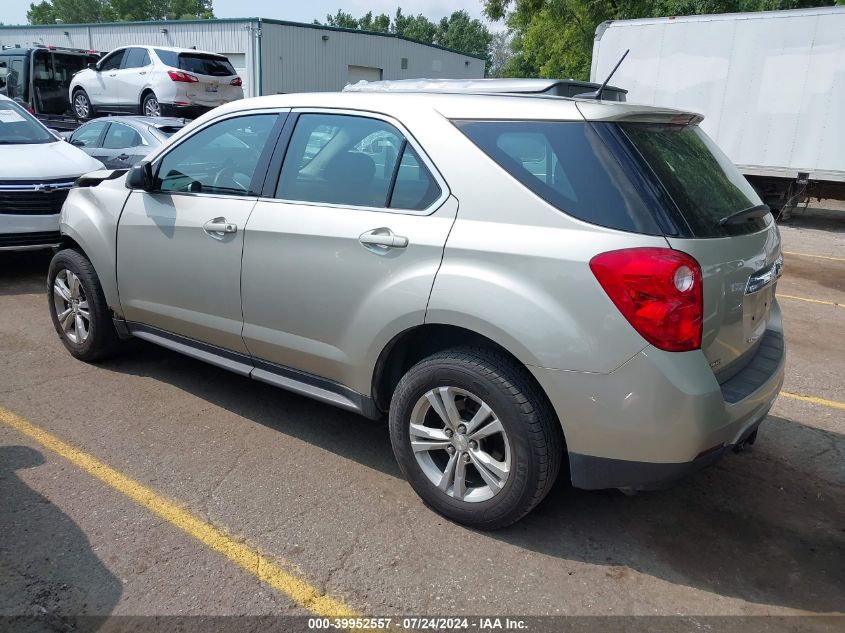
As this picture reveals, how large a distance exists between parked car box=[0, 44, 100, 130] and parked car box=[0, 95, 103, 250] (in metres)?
8.46

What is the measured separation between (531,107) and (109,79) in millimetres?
15102

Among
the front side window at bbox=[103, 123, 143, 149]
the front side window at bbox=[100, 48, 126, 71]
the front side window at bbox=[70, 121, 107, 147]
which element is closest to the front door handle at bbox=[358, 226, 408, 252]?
the front side window at bbox=[103, 123, 143, 149]

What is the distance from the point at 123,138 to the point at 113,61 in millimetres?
7307

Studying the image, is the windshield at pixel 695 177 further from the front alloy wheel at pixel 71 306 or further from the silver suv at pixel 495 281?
the front alloy wheel at pixel 71 306

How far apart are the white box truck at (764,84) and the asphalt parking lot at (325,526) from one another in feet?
33.0

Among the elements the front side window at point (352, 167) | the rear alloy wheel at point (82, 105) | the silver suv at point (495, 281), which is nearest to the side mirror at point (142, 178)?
the silver suv at point (495, 281)

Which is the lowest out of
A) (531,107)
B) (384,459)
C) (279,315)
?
(384,459)

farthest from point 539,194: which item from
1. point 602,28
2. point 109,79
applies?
point 109,79

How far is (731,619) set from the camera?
2584 mm

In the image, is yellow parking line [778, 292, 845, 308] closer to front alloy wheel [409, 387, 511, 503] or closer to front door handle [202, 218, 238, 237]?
front alloy wheel [409, 387, 511, 503]

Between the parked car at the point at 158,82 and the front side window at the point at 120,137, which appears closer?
the front side window at the point at 120,137

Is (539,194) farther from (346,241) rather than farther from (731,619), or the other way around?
(731,619)

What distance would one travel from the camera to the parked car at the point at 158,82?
1443 centimetres

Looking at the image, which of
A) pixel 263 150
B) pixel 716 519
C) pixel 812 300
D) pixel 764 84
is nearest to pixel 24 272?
pixel 263 150
